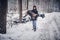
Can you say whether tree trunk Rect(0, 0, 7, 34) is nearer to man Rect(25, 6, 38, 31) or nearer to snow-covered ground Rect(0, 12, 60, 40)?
snow-covered ground Rect(0, 12, 60, 40)

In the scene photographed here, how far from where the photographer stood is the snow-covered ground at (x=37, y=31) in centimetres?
323

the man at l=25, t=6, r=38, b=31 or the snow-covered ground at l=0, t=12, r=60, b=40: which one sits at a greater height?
the man at l=25, t=6, r=38, b=31

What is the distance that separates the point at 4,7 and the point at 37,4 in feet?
2.26

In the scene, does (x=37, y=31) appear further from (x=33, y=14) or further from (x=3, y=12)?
(x=3, y=12)

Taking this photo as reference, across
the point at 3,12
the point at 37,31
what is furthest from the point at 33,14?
the point at 3,12

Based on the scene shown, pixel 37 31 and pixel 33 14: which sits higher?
pixel 33 14

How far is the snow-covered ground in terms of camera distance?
323cm

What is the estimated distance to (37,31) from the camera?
10.7 ft

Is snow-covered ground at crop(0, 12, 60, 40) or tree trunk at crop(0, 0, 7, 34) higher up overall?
tree trunk at crop(0, 0, 7, 34)

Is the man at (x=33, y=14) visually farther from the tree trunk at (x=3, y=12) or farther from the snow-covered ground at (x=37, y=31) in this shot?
the tree trunk at (x=3, y=12)

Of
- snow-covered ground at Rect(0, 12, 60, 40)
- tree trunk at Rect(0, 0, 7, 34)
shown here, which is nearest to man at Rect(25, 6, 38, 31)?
snow-covered ground at Rect(0, 12, 60, 40)

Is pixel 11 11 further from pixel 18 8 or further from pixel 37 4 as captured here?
pixel 37 4

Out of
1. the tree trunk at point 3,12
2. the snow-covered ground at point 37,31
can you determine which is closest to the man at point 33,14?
the snow-covered ground at point 37,31

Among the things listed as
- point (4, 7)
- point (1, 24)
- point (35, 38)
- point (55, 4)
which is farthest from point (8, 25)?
point (55, 4)
